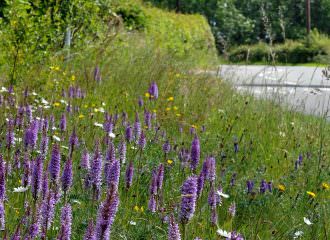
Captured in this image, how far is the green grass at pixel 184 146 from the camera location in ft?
10.1

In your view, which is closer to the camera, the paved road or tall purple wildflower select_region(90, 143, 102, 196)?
tall purple wildflower select_region(90, 143, 102, 196)

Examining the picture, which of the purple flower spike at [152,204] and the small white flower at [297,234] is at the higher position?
the purple flower spike at [152,204]

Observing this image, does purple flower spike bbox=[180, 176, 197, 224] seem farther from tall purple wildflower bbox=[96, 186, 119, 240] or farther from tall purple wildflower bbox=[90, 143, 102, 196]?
tall purple wildflower bbox=[90, 143, 102, 196]

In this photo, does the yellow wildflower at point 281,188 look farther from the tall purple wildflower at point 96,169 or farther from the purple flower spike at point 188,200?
the purple flower spike at point 188,200

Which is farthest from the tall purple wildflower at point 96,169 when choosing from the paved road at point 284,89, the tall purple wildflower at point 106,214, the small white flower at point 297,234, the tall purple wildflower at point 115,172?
the paved road at point 284,89

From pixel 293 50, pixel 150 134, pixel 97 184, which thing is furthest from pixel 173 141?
pixel 293 50

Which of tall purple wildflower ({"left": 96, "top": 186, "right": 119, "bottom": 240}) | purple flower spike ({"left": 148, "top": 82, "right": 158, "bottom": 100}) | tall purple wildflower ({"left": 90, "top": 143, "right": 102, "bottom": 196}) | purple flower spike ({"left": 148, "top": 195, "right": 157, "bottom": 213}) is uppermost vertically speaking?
tall purple wildflower ({"left": 96, "top": 186, "right": 119, "bottom": 240})

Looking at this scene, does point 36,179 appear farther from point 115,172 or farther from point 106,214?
point 106,214

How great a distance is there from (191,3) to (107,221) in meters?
52.1

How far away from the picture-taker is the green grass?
10.1 ft

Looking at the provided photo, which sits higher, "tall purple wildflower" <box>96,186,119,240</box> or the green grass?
"tall purple wildflower" <box>96,186,119,240</box>

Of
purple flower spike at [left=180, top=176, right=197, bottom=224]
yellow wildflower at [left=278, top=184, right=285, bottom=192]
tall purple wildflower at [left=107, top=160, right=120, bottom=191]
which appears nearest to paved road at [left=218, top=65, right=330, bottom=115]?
yellow wildflower at [left=278, top=184, right=285, bottom=192]

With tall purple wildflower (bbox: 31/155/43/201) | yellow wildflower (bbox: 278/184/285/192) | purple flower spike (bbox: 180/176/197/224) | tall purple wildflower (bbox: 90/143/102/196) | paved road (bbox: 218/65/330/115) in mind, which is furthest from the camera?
paved road (bbox: 218/65/330/115)

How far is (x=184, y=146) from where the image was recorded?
4605mm
